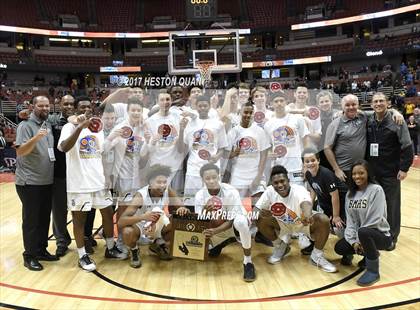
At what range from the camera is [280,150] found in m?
4.60

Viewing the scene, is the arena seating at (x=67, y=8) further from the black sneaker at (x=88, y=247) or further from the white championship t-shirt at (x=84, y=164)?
the white championship t-shirt at (x=84, y=164)

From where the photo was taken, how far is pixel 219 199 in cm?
405

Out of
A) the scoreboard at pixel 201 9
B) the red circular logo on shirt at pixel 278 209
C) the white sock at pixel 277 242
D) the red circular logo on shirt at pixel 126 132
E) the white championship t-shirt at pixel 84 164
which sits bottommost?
the white sock at pixel 277 242

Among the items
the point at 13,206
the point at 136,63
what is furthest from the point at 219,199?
the point at 136,63

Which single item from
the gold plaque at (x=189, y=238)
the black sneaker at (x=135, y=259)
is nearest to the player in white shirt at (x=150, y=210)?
the black sneaker at (x=135, y=259)

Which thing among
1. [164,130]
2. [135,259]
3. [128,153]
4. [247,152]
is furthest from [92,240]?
[247,152]

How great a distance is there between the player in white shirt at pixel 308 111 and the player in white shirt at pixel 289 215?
98 centimetres

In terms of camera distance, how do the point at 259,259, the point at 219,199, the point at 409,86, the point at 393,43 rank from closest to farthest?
the point at 219,199
the point at 259,259
the point at 409,86
the point at 393,43

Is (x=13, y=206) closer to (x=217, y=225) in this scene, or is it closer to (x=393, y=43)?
(x=217, y=225)

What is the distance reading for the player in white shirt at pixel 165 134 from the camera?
4.43m

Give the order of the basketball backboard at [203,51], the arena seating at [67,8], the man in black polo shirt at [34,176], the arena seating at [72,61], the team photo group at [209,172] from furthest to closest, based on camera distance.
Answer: the arena seating at [67,8] < the arena seating at [72,61] < the basketball backboard at [203,51] < the man in black polo shirt at [34,176] < the team photo group at [209,172]

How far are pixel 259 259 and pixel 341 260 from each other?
0.87 metres

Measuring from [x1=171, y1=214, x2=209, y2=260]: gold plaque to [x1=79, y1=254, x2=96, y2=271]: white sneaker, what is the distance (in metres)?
0.85

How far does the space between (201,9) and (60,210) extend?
39.4 feet
